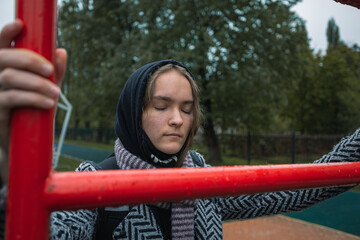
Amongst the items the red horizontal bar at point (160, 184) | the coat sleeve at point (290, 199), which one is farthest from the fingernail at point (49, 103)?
the coat sleeve at point (290, 199)

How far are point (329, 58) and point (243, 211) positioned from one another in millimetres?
17590

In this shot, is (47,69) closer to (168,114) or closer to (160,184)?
(160,184)

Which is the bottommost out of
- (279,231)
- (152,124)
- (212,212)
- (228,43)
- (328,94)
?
(279,231)

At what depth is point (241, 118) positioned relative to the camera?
1039 centimetres

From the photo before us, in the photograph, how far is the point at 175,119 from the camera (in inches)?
45.6

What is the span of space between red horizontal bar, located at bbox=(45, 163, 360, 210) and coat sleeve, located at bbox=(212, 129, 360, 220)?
0.66m

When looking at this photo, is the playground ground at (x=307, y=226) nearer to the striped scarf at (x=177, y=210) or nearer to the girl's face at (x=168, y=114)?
the striped scarf at (x=177, y=210)

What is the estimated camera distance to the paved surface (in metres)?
4.62

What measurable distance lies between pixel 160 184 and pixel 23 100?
270mm

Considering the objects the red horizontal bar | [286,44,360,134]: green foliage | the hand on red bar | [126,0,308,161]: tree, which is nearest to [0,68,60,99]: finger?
the hand on red bar

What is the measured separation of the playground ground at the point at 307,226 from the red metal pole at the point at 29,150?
4530 mm

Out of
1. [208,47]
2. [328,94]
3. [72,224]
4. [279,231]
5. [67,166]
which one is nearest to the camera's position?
[72,224]

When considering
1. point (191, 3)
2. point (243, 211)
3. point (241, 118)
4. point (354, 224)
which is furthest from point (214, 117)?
point (243, 211)

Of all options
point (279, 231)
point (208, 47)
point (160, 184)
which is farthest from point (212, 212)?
point (208, 47)
